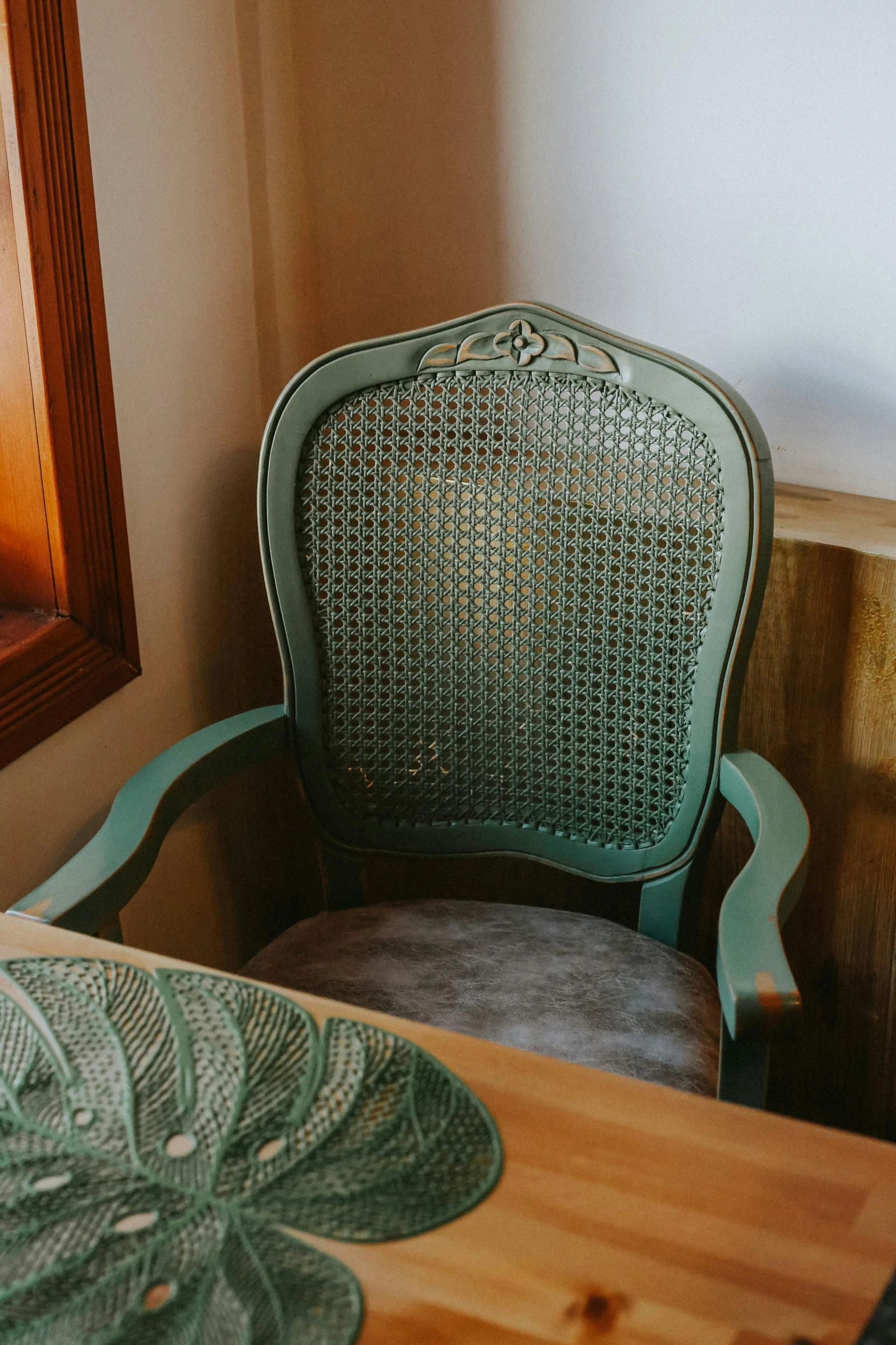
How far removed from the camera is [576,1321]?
64cm

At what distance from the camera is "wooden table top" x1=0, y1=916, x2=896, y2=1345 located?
635 millimetres

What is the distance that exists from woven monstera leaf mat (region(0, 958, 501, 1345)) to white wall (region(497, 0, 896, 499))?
104 cm

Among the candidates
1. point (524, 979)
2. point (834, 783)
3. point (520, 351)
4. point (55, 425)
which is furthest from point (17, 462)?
point (834, 783)

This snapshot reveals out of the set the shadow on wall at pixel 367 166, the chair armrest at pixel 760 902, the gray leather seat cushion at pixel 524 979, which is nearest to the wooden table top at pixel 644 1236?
the chair armrest at pixel 760 902

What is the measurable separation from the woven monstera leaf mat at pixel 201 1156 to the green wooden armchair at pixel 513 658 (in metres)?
0.33

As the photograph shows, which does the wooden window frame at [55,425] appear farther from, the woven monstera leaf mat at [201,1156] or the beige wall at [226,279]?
the woven monstera leaf mat at [201,1156]

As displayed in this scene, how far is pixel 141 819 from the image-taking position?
1.19m

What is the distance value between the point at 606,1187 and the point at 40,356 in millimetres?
1018

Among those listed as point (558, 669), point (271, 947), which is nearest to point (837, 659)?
point (558, 669)

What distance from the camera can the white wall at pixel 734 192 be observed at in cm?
138

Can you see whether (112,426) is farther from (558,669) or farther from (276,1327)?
(276,1327)

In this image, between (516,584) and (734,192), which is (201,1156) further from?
(734,192)

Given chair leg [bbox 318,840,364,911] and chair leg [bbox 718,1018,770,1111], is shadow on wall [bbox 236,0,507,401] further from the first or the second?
chair leg [bbox 718,1018,770,1111]

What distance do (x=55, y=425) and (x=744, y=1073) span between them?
38.5 inches
